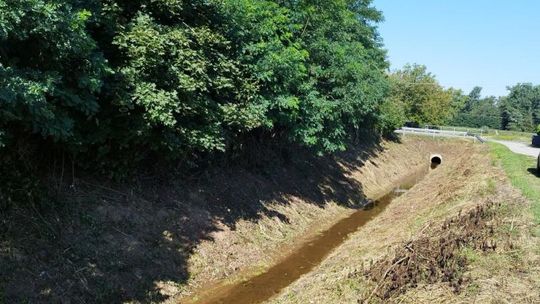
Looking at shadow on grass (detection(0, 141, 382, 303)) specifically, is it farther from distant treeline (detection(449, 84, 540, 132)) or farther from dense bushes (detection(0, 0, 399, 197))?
distant treeline (detection(449, 84, 540, 132))

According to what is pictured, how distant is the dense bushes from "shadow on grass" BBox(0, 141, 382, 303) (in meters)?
1.24

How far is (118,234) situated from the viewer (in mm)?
12281

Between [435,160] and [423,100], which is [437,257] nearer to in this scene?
[435,160]

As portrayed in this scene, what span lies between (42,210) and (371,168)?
27555mm

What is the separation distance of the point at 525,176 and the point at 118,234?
54.9 ft

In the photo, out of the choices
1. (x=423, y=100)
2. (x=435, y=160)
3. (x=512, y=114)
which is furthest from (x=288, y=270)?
(x=512, y=114)

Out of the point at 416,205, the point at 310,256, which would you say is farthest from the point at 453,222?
the point at 416,205

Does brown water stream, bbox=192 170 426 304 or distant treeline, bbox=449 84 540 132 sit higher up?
distant treeline, bbox=449 84 540 132

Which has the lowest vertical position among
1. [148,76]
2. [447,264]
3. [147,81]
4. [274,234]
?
[274,234]

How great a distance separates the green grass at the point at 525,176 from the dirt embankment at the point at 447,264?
1.42ft

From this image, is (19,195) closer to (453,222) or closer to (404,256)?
(404,256)

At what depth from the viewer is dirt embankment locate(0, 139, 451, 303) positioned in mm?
10016

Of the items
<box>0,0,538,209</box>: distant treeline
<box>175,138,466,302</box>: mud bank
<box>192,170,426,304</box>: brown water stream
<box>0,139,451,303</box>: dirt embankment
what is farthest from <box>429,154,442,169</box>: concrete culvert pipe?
<box>0,0,538,209</box>: distant treeline

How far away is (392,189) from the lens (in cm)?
3328
